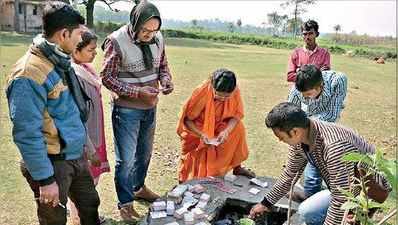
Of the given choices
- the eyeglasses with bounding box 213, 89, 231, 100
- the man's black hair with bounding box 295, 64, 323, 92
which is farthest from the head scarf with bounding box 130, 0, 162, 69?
the man's black hair with bounding box 295, 64, 323, 92

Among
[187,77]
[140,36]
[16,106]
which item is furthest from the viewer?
[187,77]

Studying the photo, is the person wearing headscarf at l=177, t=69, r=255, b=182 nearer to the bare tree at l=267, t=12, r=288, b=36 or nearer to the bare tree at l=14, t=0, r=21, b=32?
the bare tree at l=14, t=0, r=21, b=32

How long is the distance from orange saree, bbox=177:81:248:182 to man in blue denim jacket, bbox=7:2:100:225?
4.95 ft

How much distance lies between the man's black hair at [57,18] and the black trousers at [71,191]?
775 millimetres

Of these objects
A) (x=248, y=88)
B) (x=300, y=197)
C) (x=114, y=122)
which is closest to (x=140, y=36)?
(x=114, y=122)

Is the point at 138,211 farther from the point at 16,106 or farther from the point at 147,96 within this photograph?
the point at 16,106

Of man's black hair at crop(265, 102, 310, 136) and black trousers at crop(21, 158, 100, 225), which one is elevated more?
man's black hair at crop(265, 102, 310, 136)

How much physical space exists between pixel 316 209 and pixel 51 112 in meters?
1.91

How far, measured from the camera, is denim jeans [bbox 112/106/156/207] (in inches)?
149

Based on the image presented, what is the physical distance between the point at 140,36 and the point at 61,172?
137cm

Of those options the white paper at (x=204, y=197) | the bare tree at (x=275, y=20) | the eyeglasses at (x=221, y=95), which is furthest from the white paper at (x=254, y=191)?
the bare tree at (x=275, y=20)

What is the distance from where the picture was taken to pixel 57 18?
2510 millimetres

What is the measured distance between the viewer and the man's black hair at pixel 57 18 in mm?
2504

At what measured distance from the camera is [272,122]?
2689 mm
